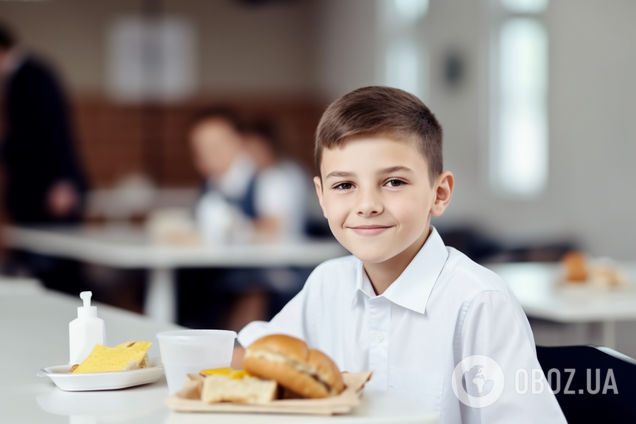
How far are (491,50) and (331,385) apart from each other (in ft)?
17.3

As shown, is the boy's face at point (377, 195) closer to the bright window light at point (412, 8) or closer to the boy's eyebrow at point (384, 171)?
the boy's eyebrow at point (384, 171)

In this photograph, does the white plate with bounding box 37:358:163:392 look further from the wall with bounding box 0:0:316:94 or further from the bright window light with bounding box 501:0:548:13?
the wall with bounding box 0:0:316:94

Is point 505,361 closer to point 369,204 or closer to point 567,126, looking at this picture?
point 369,204

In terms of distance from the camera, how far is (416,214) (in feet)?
3.41

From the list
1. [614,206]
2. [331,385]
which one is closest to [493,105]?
[614,206]

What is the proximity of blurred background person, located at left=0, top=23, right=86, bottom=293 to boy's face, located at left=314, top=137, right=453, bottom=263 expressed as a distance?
12.7 feet

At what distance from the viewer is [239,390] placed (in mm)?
724

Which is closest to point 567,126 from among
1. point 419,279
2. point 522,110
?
point 522,110

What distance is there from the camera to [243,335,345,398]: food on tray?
71cm

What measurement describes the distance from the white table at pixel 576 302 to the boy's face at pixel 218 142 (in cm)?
201

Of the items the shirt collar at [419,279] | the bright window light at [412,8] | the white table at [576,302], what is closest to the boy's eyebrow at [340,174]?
the shirt collar at [419,279]

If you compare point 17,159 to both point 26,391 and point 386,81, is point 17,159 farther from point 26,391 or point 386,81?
point 26,391

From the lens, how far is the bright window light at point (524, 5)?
17.9 feet

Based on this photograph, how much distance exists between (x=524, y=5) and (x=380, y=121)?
4.89 meters
